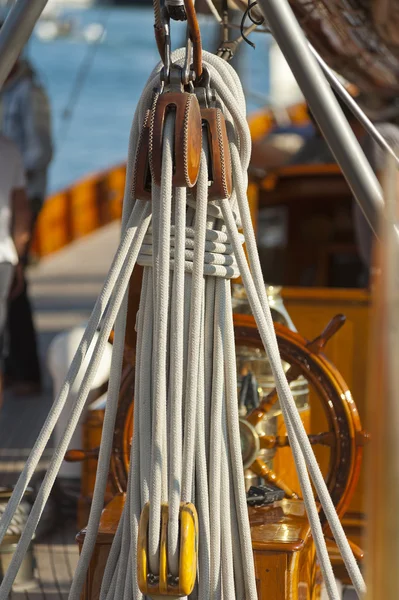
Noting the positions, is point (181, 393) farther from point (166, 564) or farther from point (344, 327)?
point (344, 327)

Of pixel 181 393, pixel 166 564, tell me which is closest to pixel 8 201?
pixel 181 393

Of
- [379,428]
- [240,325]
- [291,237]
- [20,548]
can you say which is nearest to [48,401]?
[291,237]

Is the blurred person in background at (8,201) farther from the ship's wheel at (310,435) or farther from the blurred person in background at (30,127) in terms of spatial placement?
the ship's wheel at (310,435)

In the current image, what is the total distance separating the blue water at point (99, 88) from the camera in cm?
2703

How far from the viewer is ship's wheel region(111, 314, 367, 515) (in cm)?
212

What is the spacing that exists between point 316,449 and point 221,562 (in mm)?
1210

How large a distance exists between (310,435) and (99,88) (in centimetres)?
3453

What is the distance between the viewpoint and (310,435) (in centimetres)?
215

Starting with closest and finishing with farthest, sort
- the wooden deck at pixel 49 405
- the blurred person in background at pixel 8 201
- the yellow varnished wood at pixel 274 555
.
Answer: the yellow varnished wood at pixel 274 555
the wooden deck at pixel 49 405
the blurred person in background at pixel 8 201

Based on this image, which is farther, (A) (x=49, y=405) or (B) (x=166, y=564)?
(A) (x=49, y=405)

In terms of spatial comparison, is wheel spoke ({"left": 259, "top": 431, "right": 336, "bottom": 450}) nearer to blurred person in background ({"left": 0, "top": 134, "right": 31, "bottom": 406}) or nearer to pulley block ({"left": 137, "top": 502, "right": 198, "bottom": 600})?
pulley block ({"left": 137, "top": 502, "right": 198, "bottom": 600})

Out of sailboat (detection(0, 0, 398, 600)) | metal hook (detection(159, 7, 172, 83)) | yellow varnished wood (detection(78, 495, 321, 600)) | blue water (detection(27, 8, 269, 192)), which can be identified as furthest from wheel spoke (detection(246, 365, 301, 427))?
blue water (detection(27, 8, 269, 192))

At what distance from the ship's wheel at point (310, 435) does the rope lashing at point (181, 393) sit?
0.50 metres

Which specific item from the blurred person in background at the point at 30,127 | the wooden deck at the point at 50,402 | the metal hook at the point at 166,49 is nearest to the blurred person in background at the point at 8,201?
the wooden deck at the point at 50,402
